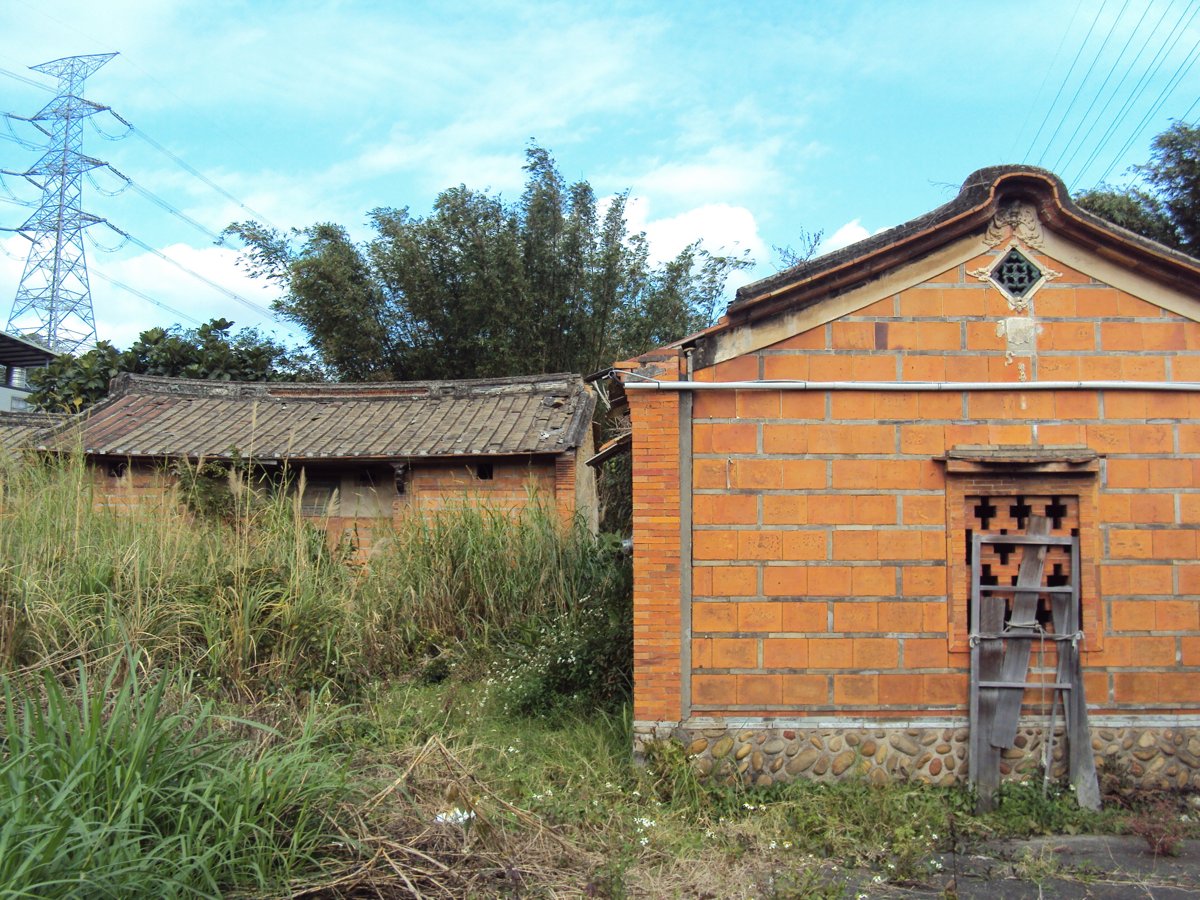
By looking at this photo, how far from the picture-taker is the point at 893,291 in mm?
7082

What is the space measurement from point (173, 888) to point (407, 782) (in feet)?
5.21

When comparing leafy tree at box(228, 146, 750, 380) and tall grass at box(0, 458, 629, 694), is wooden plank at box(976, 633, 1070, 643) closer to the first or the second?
tall grass at box(0, 458, 629, 694)

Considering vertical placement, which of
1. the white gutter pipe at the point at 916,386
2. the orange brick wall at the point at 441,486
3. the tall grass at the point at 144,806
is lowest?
the tall grass at the point at 144,806

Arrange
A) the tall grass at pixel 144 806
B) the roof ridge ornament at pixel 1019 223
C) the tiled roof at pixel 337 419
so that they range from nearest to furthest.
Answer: the tall grass at pixel 144 806 → the roof ridge ornament at pixel 1019 223 → the tiled roof at pixel 337 419

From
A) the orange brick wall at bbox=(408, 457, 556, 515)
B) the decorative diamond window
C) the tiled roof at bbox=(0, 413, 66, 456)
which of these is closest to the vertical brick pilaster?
the decorative diamond window

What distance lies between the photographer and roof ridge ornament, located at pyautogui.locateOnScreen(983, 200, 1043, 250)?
23.2ft

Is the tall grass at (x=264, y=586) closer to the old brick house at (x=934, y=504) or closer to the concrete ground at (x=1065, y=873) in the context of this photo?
the old brick house at (x=934, y=504)

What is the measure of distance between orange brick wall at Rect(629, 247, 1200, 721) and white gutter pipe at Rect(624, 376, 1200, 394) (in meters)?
0.06

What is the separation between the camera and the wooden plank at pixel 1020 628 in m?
6.74

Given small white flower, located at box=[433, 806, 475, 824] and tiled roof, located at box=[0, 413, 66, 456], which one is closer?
small white flower, located at box=[433, 806, 475, 824]

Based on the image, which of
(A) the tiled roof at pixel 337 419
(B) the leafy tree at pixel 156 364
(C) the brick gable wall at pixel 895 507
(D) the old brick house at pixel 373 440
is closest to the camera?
(C) the brick gable wall at pixel 895 507

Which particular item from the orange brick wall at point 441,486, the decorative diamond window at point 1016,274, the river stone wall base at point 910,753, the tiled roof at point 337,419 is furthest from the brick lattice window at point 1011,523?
the tiled roof at point 337,419

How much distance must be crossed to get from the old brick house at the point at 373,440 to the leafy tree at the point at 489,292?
6846 millimetres

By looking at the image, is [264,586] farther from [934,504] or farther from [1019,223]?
[1019,223]
